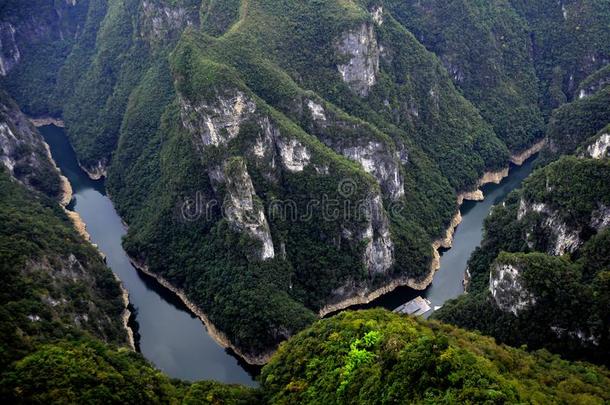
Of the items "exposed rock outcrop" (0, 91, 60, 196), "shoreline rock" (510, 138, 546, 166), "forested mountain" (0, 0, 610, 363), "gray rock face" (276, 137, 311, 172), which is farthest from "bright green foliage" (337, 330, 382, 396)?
"shoreline rock" (510, 138, 546, 166)

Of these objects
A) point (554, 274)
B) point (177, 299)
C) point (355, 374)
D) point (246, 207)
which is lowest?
point (355, 374)

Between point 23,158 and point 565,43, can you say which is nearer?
point 23,158

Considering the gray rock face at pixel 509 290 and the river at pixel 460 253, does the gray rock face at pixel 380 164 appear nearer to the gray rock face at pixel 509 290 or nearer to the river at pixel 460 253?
the river at pixel 460 253

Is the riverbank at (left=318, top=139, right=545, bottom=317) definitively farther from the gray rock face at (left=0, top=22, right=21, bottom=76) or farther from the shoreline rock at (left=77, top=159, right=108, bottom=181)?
the gray rock face at (left=0, top=22, right=21, bottom=76)

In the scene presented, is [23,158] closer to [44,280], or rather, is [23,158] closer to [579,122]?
[44,280]

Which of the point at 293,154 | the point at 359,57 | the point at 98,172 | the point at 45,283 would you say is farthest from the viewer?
the point at 98,172

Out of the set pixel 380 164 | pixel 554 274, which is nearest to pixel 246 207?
pixel 380 164

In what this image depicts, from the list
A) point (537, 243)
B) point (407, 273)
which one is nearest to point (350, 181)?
point (407, 273)

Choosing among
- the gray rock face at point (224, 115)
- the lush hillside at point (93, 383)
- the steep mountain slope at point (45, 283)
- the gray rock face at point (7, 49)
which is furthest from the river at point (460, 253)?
the gray rock face at point (7, 49)
